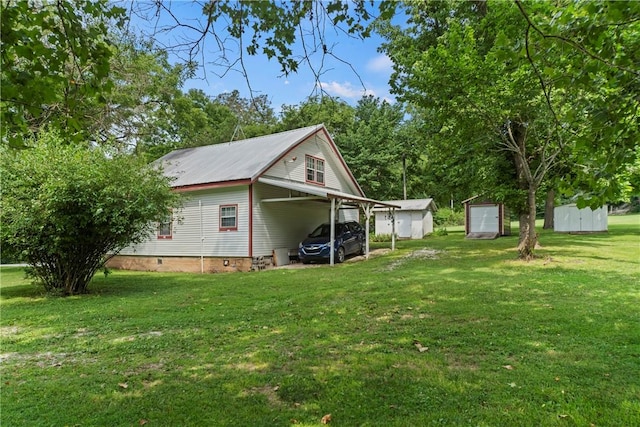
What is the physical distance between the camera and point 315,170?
18.2 meters

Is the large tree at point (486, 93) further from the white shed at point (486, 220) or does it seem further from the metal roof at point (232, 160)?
the white shed at point (486, 220)

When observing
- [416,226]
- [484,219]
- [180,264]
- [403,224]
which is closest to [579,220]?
[484,219]

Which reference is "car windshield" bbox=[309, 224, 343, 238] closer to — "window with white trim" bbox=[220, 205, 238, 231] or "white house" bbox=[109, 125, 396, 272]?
"white house" bbox=[109, 125, 396, 272]

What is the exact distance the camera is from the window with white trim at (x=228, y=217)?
1456 centimetres

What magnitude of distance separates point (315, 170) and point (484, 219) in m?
14.8

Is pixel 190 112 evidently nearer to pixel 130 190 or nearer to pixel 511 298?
pixel 130 190

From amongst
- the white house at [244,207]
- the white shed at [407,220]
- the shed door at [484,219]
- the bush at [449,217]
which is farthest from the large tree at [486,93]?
the bush at [449,217]

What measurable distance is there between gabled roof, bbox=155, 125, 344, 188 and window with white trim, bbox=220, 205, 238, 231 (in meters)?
1.07

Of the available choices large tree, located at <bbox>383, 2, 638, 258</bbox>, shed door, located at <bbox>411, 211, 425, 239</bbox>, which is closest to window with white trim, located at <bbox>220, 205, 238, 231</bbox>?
large tree, located at <bbox>383, 2, 638, 258</bbox>

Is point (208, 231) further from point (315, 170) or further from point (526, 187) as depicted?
point (526, 187)

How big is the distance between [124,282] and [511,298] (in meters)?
10.3

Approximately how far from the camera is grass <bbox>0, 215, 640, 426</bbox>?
308cm

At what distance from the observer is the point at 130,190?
9.27 meters

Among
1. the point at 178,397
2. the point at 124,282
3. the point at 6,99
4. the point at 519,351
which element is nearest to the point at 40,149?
the point at 124,282
